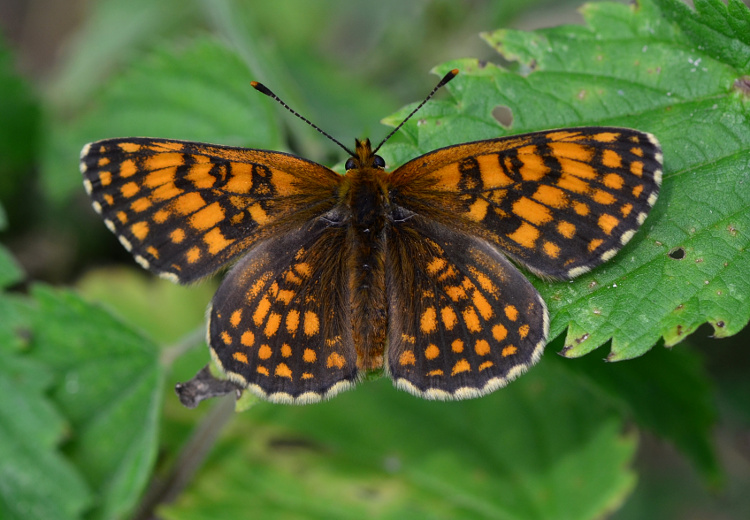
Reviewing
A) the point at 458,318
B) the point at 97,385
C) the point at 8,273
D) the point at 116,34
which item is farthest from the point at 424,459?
the point at 116,34

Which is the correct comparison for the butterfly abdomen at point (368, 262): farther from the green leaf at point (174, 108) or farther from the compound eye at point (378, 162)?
the green leaf at point (174, 108)

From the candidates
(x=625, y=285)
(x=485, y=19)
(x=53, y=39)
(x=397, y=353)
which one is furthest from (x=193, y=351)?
(x=53, y=39)

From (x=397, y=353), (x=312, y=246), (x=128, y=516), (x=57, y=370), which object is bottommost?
(x=128, y=516)

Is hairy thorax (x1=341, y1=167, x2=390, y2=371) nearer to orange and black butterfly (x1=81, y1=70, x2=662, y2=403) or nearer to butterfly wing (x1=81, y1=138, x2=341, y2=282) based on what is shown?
orange and black butterfly (x1=81, y1=70, x2=662, y2=403)

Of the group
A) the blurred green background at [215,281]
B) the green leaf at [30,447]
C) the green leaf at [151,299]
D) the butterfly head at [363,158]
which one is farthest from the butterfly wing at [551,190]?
the green leaf at [151,299]

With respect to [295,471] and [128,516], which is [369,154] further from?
[128,516]

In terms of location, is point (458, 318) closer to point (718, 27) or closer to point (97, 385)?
point (718, 27)

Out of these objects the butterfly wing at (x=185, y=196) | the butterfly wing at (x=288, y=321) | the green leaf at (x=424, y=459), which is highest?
the butterfly wing at (x=185, y=196)
